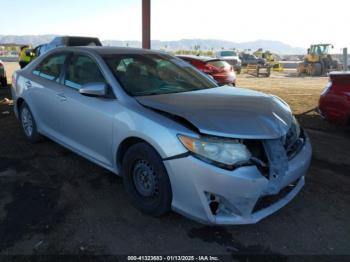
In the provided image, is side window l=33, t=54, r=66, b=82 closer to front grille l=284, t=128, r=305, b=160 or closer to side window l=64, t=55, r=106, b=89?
side window l=64, t=55, r=106, b=89

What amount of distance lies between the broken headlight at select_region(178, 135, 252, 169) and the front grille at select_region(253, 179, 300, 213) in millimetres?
404

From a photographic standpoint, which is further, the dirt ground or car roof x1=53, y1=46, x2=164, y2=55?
car roof x1=53, y1=46, x2=164, y2=55

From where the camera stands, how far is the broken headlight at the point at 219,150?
8.98 feet

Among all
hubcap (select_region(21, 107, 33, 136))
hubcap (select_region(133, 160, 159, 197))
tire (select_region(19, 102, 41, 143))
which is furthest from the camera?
hubcap (select_region(21, 107, 33, 136))

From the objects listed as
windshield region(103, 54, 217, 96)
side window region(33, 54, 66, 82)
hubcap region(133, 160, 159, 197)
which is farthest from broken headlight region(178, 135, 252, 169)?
side window region(33, 54, 66, 82)

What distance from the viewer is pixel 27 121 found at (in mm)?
5383

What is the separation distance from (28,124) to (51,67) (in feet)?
3.79

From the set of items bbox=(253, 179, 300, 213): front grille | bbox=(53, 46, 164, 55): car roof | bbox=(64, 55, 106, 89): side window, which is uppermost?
bbox=(53, 46, 164, 55): car roof

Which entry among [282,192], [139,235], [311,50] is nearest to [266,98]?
[282,192]

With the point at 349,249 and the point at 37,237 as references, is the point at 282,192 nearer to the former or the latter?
the point at 349,249

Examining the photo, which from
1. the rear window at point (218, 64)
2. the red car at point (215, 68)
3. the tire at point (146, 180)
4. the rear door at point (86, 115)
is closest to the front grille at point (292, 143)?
the tire at point (146, 180)

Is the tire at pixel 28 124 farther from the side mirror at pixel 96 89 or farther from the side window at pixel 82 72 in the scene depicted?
the side mirror at pixel 96 89

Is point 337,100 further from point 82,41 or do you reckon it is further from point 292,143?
point 82,41

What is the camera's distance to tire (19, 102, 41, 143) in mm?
5160
